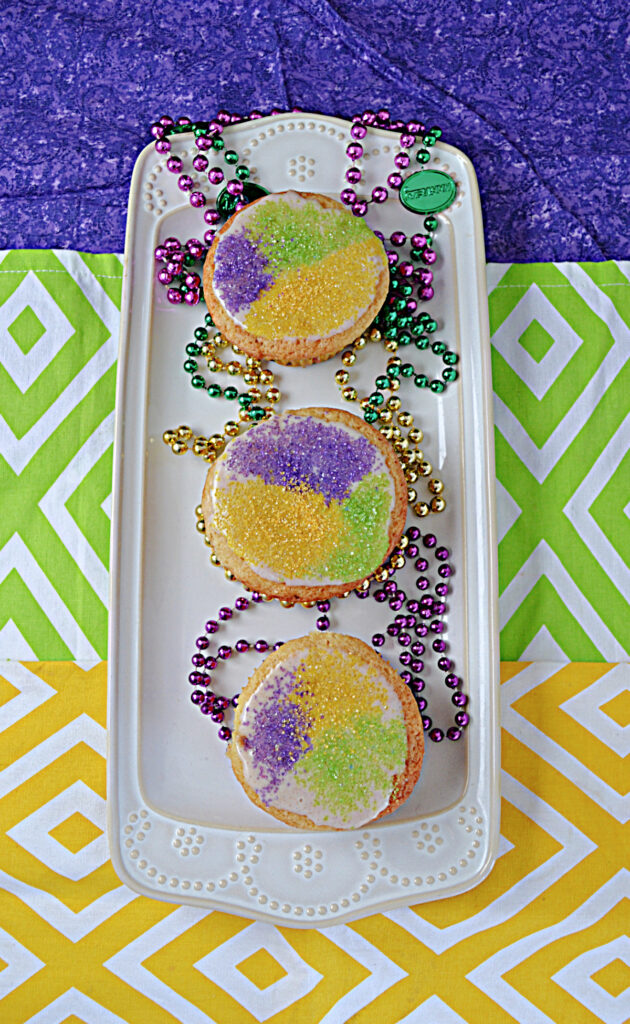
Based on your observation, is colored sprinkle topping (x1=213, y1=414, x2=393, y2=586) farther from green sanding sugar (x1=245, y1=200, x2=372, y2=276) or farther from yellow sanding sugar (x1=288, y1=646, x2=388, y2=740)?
green sanding sugar (x1=245, y1=200, x2=372, y2=276)

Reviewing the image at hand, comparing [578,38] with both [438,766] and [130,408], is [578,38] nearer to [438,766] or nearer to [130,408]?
[130,408]

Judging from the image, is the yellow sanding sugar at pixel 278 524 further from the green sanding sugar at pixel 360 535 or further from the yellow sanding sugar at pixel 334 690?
the yellow sanding sugar at pixel 334 690

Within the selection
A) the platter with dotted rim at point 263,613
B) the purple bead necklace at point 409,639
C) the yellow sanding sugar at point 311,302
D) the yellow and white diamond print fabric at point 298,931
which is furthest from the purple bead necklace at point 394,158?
the yellow and white diamond print fabric at point 298,931

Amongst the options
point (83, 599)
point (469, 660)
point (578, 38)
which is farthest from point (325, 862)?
point (578, 38)

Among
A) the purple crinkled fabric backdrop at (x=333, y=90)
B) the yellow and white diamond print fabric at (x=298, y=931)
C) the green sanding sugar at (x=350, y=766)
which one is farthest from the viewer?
the purple crinkled fabric backdrop at (x=333, y=90)

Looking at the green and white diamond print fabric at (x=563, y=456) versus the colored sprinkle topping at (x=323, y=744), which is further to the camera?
the green and white diamond print fabric at (x=563, y=456)

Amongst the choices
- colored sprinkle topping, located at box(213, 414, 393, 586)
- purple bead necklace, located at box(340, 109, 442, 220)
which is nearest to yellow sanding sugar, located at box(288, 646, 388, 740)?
colored sprinkle topping, located at box(213, 414, 393, 586)
